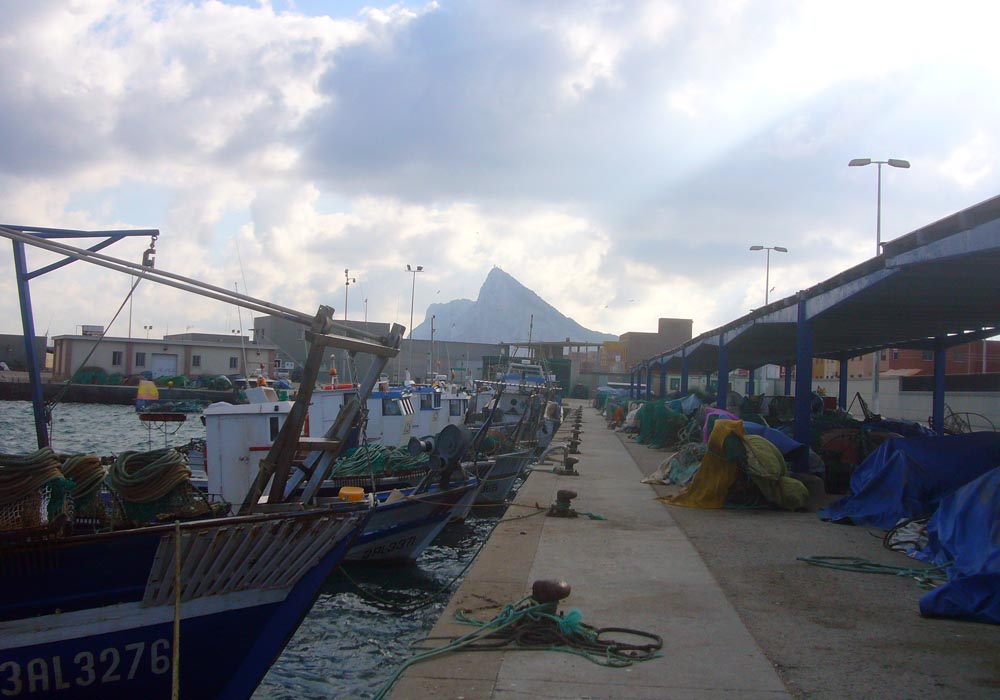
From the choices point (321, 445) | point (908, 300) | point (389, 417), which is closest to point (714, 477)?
point (908, 300)

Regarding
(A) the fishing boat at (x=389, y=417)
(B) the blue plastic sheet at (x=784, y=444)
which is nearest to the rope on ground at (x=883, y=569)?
(B) the blue plastic sheet at (x=784, y=444)

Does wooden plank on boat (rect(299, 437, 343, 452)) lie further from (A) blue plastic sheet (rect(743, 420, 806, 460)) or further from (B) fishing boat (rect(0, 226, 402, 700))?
(A) blue plastic sheet (rect(743, 420, 806, 460))

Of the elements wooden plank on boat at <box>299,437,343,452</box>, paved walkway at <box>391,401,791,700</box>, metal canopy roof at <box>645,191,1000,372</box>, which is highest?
metal canopy roof at <box>645,191,1000,372</box>

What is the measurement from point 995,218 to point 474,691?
6.02m

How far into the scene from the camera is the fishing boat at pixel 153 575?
550 cm

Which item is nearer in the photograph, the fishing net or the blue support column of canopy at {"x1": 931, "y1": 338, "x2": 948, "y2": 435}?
the fishing net

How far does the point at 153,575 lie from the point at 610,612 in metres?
3.48

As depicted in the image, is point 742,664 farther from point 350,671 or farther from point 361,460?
point 361,460

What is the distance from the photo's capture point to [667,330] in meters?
90.6

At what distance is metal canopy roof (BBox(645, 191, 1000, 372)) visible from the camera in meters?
8.02

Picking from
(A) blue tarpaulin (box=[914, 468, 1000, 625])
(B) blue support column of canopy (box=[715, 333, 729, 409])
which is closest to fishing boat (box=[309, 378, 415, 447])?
(B) blue support column of canopy (box=[715, 333, 729, 409])

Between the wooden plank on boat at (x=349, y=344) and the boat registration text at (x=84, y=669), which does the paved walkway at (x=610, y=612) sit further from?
the wooden plank on boat at (x=349, y=344)

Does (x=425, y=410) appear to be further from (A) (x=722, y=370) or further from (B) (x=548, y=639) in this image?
(B) (x=548, y=639)

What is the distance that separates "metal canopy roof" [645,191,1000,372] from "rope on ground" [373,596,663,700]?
15.9ft
